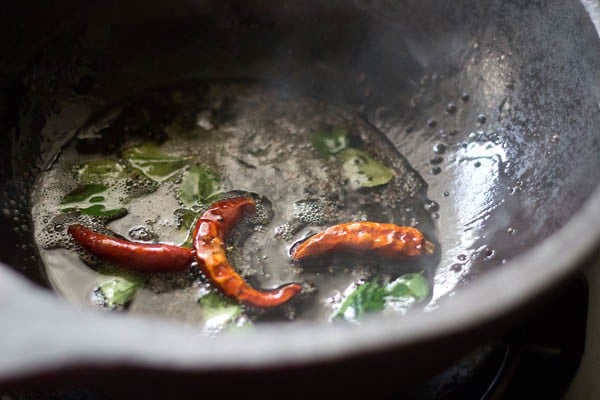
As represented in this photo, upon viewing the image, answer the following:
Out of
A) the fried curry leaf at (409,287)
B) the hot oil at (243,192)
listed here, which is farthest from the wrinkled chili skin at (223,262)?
the fried curry leaf at (409,287)

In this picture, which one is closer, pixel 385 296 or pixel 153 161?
pixel 385 296

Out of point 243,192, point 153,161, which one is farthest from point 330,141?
point 153,161

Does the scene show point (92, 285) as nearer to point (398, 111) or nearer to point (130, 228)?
point (130, 228)

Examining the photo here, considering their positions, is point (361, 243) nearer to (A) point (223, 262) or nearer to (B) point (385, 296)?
(B) point (385, 296)

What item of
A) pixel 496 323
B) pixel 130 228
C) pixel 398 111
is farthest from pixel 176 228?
pixel 496 323

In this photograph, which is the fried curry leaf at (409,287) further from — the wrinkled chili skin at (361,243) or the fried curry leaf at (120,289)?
the fried curry leaf at (120,289)

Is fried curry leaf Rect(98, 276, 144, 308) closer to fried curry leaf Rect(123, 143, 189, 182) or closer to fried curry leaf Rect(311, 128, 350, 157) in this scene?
fried curry leaf Rect(123, 143, 189, 182)
